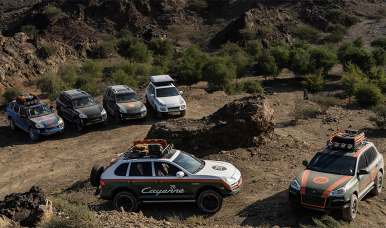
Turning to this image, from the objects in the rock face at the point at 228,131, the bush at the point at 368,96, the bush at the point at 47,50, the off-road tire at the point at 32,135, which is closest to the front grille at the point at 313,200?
the rock face at the point at 228,131

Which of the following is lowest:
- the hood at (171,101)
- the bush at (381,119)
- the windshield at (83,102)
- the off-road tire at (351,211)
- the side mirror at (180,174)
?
the bush at (381,119)

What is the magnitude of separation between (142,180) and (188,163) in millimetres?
1347

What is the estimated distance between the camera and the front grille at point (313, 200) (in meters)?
7.54

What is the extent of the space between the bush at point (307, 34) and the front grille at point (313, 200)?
6114cm

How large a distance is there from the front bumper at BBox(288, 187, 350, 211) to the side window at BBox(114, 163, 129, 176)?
4.42m

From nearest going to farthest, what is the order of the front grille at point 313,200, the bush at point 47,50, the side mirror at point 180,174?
the front grille at point 313,200 → the side mirror at point 180,174 → the bush at point 47,50

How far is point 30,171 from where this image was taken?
13719 mm

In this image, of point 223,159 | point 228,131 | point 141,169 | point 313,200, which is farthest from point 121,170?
point 228,131

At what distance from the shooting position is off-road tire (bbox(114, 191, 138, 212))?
28.1 ft

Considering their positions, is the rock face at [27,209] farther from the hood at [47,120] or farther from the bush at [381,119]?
the bush at [381,119]

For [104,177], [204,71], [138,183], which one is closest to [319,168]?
[138,183]

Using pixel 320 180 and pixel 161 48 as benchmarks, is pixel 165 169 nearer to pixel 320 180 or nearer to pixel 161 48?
pixel 320 180

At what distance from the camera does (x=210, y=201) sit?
8469 mm

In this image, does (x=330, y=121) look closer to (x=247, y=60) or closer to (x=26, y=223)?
(x=26, y=223)
